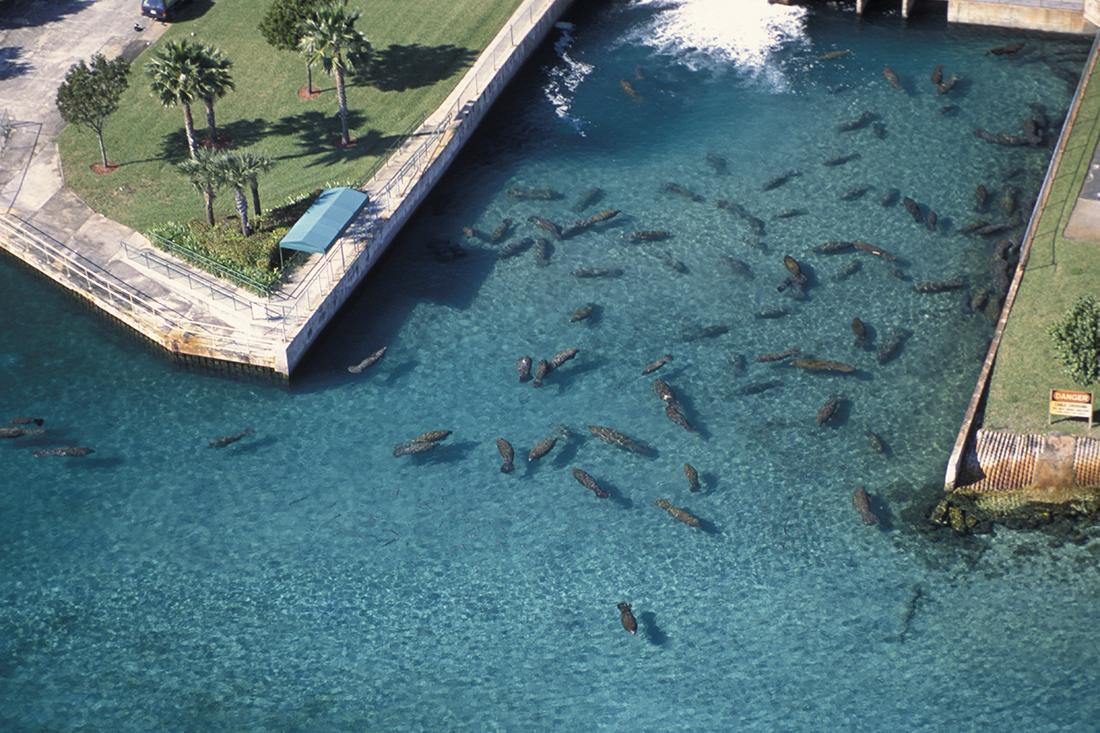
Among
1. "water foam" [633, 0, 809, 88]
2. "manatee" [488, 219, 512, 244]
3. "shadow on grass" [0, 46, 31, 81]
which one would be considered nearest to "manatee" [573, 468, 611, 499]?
"manatee" [488, 219, 512, 244]

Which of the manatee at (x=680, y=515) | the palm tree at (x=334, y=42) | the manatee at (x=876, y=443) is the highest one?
the palm tree at (x=334, y=42)

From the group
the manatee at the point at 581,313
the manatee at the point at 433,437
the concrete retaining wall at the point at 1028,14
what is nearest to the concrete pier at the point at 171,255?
the manatee at the point at 433,437

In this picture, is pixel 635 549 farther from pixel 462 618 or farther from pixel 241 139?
pixel 241 139

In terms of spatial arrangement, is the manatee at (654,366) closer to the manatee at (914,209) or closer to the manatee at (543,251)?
the manatee at (543,251)

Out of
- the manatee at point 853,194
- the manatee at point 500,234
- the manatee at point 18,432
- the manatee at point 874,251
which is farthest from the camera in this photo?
the manatee at point 853,194

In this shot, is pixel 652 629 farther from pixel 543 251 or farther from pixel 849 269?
pixel 543 251

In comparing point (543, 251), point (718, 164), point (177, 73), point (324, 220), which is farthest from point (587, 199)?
point (177, 73)

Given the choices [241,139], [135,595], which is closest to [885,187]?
[241,139]
